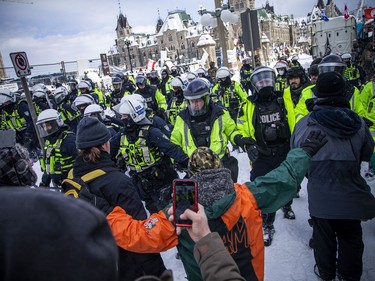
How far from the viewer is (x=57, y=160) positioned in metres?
4.62

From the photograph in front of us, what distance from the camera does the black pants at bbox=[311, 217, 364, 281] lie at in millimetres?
2943

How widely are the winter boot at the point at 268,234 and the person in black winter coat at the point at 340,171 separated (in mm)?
1320

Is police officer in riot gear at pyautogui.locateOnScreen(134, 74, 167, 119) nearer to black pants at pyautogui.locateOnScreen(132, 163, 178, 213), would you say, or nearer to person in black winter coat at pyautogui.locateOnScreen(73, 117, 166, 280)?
black pants at pyautogui.locateOnScreen(132, 163, 178, 213)

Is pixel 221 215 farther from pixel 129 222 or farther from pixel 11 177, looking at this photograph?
pixel 11 177

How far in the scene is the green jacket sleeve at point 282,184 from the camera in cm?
213

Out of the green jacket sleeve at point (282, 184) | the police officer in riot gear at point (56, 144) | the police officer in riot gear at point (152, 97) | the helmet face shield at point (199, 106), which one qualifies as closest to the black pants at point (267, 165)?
the helmet face shield at point (199, 106)

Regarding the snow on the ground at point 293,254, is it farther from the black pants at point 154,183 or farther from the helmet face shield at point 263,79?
the helmet face shield at point 263,79

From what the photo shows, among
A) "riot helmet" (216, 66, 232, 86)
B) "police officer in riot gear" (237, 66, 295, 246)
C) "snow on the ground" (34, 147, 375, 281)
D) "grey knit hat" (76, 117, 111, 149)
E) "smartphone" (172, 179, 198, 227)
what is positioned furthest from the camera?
"riot helmet" (216, 66, 232, 86)

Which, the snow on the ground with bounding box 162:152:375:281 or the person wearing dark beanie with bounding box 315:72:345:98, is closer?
the person wearing dark beanie with bounding box 315:72:345:98

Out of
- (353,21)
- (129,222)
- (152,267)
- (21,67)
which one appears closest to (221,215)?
(129,222)

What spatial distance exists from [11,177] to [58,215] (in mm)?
2324

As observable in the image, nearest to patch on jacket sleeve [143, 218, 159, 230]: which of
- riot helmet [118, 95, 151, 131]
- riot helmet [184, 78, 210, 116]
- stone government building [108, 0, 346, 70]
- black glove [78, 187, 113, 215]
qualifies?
black glove [78, 187, 113, 215]

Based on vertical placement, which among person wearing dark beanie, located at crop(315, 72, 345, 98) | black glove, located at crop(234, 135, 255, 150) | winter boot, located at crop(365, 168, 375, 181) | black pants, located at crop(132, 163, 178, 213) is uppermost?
person wearing dark beanie, located at crop(315, 72, 345, 98)

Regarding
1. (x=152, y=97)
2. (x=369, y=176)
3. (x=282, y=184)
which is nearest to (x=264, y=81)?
(x=282, y=184)
